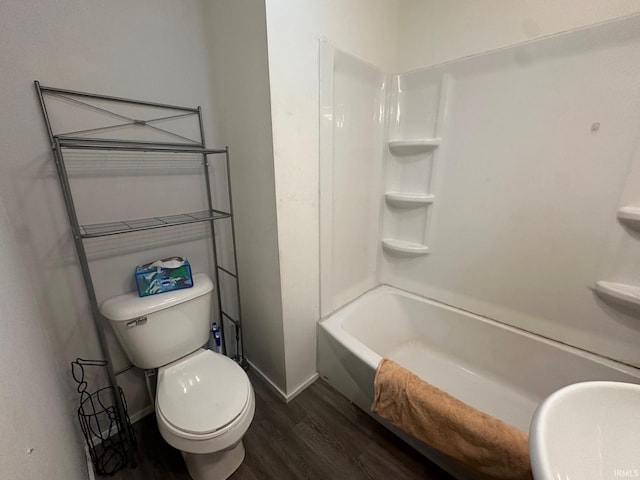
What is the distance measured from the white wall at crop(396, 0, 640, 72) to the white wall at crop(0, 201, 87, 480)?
2090 mm

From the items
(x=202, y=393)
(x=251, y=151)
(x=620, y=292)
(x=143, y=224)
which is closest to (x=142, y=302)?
(x=143, y=224)

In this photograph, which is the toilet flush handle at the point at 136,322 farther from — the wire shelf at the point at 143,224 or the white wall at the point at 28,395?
the wire shelf at the point at 143,224

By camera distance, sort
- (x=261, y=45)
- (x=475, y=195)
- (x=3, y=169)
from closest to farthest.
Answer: (x=3, y=169), (x=261, y=45), (x=475, y=195)

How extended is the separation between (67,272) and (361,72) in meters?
1.76

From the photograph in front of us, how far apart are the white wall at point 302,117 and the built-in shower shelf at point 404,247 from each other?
2.16 feet

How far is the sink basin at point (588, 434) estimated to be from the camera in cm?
49

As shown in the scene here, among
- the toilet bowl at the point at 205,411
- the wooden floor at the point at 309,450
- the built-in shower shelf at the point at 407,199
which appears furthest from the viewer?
the built-in shower shelf at the point at 407,199

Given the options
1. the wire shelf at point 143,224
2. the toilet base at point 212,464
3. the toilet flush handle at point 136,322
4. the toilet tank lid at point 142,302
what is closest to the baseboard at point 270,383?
the toilet base at point 212,464

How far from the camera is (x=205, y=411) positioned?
104 cm

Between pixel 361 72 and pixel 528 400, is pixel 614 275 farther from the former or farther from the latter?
pixel 361 72

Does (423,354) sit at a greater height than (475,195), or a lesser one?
lesser

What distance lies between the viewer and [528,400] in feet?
4.69

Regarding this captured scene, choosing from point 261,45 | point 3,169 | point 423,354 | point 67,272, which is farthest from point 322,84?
point 423,354

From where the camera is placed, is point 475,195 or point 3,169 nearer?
point 3,169
